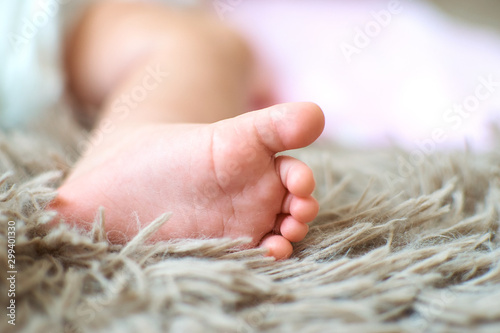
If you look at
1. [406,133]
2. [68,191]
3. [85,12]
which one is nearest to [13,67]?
[85,12]

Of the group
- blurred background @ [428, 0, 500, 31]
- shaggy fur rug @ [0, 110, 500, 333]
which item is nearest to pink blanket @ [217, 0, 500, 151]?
blurred background @ [428, 0, 500, 31]

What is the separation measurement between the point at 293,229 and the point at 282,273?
0.15ft

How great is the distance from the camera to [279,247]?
15.3 inches

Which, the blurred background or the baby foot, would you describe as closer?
the baby foot

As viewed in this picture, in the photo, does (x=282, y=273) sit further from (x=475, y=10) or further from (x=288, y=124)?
(x=475, y=10)

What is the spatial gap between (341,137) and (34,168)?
57cm

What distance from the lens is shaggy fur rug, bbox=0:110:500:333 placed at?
0.98 feet

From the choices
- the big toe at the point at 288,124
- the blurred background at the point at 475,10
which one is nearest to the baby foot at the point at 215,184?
the big toe at the point at 288,124

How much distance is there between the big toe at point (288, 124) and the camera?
0.37 meters

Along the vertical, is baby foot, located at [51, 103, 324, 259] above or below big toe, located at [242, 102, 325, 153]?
below

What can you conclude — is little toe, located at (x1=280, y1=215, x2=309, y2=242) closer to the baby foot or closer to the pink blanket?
the baby foot

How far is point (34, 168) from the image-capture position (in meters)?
0.51

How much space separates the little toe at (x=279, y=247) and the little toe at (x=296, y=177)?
0.05 meters

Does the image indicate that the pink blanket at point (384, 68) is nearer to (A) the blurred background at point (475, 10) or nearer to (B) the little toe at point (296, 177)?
(A) the blurred background at point (475, 10)
